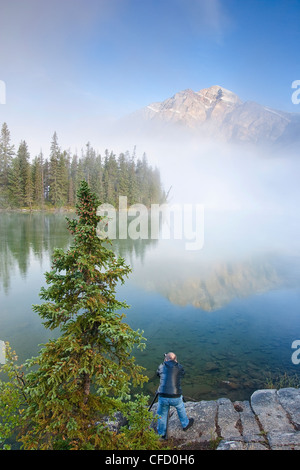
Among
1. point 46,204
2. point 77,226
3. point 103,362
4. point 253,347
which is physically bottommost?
point 253,347

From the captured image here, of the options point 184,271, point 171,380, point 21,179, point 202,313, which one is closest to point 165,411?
point 171,380

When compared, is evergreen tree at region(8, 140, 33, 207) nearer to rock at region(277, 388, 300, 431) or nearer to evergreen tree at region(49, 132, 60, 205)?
evergreen tree at region(49, 132, 60, 205)

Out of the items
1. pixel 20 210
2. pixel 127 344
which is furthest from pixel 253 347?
pixel 20 210

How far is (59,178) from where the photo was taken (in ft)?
294

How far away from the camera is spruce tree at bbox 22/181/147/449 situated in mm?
4988

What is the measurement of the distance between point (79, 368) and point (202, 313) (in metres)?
13.7

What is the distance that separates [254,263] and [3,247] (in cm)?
3360

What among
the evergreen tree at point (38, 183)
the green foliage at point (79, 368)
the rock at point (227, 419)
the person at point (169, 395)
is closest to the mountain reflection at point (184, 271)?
the rock at point (227, 419)

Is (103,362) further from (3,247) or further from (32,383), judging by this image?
(3,247)

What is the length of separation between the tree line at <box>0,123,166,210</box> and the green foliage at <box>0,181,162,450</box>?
53972mm

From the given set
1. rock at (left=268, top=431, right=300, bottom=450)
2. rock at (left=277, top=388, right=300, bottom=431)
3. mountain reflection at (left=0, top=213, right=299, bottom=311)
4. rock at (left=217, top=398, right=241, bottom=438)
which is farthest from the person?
mountain reflection at (left=0, top=213, right=299, bottom=311)

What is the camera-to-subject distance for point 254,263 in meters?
33.7

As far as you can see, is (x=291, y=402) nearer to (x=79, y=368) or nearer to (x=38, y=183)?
(x=79, y=368)
